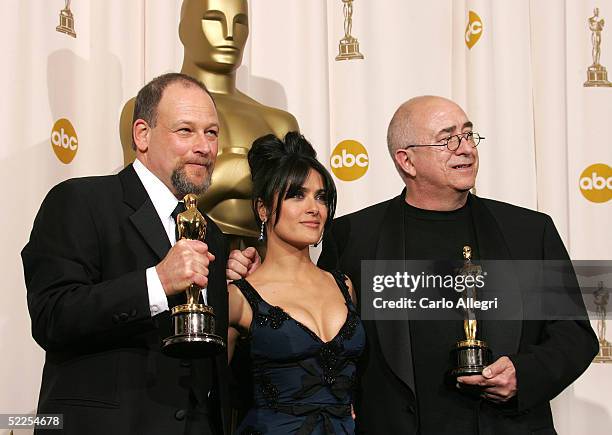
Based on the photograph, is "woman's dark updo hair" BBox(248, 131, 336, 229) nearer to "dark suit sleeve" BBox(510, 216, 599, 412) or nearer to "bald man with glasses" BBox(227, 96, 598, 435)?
"bald man with glasses" BBox(227, 96, 598, 435)

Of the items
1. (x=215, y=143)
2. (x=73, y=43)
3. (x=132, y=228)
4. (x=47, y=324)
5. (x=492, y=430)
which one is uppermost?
(x=73, y=43)

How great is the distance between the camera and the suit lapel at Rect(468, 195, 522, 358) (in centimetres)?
192

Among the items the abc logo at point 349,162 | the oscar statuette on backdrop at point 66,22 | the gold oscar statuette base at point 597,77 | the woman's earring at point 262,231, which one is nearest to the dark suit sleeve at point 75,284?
the woman's earring at point 262,231

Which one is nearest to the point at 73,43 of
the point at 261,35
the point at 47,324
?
the point at 261,35

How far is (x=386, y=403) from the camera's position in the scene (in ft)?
6.23

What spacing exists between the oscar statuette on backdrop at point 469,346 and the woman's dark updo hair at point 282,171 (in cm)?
30

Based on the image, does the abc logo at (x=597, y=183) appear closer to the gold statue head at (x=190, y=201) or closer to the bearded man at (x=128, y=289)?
the bearded man at (x=128, y=289)

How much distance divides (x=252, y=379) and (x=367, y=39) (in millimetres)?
1428

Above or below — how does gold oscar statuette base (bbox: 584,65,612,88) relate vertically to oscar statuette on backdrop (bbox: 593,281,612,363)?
above

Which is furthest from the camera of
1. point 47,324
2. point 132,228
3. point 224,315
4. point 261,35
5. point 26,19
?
point 261,35

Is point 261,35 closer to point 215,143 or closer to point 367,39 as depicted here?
point 367,39

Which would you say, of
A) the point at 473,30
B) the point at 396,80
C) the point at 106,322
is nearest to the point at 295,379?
the point at 106,322

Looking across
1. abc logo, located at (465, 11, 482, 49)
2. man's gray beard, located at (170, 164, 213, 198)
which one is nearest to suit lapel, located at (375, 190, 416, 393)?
man's gray beard, located at (170, 164, 213, 198)

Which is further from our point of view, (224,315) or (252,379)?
(252,379)
